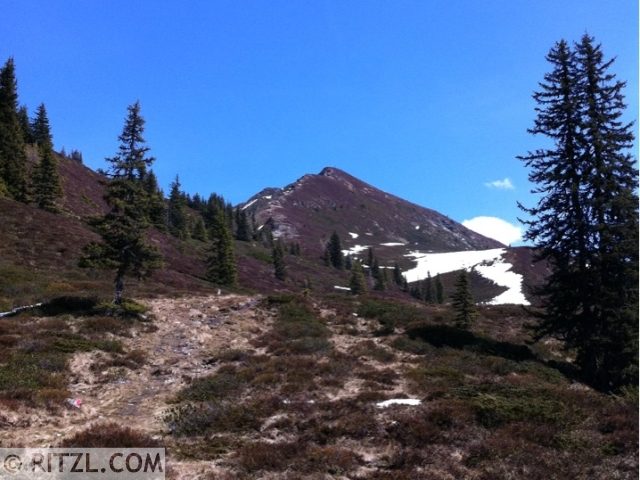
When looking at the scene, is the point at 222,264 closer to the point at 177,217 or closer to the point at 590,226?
the point at 590,226

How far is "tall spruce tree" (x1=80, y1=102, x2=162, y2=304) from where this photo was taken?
25922 millimetres

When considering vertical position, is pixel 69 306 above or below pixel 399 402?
above

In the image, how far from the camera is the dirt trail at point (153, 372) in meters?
12.6

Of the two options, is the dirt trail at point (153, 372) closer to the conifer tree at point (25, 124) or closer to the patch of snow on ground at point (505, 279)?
the conifer tree at point (25, 124)

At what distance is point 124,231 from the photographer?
25766 millimetres

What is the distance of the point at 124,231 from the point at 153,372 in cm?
956

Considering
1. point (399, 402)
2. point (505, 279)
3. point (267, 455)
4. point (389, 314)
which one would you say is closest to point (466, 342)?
point (389, 314)

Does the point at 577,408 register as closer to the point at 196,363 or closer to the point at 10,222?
the point at 196,363

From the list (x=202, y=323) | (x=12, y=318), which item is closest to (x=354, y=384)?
(x=202, y=323)

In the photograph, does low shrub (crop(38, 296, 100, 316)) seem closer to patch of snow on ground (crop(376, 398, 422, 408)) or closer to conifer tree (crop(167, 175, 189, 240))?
patch of snow on ground (crop(376, 398, 422, 408))

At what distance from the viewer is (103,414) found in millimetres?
14320

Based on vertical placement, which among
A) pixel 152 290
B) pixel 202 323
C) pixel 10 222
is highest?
pixel 10 222

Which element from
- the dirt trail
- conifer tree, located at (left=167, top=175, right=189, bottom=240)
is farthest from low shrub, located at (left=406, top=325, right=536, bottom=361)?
conifer tree, located at (left=167, top=175, right=189, bottom=240)

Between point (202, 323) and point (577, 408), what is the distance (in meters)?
20.5
